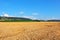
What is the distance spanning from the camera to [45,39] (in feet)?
56.0

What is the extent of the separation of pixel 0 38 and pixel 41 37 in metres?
4.26

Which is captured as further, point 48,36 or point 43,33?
point 43,33

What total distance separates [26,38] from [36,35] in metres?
1.50

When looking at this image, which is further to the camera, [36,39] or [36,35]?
[36,35]

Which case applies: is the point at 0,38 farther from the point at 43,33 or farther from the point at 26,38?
the point at 43,33

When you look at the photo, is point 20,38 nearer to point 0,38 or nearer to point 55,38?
point 0,38

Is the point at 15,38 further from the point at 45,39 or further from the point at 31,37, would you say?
the point at 45,39

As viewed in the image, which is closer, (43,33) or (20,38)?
(20,38)

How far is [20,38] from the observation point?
1698 centimetres

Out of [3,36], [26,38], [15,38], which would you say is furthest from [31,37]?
[3,36]

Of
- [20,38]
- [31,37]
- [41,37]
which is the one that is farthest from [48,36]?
[20,38]

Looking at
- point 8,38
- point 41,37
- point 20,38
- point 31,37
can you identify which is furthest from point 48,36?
point 8,38

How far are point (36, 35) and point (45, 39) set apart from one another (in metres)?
1.38

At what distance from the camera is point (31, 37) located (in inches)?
683
